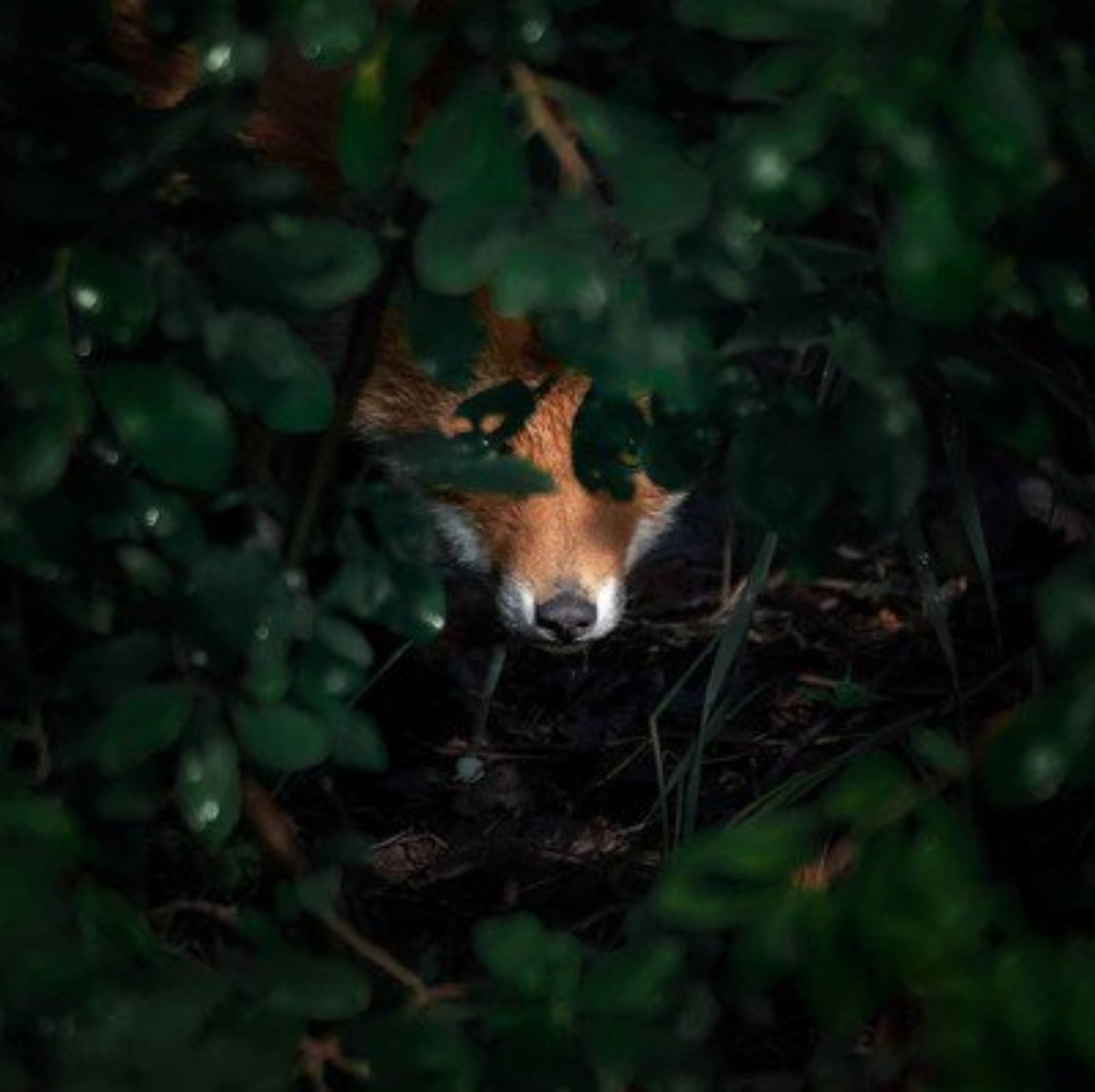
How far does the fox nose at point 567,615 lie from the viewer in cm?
341

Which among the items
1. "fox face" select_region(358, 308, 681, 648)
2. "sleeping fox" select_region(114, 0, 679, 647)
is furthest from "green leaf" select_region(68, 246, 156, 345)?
"fox face" select_region(358, 308, 681, 648)

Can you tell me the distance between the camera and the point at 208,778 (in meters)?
1.86

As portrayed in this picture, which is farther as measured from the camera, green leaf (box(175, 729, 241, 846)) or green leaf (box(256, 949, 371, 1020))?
green leaf (box(175, 729, 241, 846))

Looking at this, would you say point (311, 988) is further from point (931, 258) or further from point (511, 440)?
point (511, 440)

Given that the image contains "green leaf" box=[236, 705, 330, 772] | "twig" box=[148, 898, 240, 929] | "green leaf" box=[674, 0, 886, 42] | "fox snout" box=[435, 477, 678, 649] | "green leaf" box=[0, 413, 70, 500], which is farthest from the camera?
"fox snout" box=[435, 477, 678, 649]

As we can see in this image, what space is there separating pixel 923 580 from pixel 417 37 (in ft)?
5.96

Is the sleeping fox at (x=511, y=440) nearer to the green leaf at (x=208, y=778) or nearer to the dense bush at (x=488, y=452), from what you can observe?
the dense bush at (x=488, y=452)

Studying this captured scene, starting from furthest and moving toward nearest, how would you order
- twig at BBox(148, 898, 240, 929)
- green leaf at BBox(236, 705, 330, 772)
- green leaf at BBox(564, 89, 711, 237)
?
twig at BBox(148, 898, 240, 929)
green leaf at BBox(236, 705, 330, 772)
green leaf at BBox(564, 89, 711, 237)

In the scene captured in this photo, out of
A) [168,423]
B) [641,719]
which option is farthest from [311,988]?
[641,719]

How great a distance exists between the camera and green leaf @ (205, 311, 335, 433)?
170 centimetres

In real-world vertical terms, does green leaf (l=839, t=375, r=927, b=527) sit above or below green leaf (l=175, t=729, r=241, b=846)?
above

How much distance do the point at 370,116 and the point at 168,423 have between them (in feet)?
0.93

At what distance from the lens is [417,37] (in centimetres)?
159

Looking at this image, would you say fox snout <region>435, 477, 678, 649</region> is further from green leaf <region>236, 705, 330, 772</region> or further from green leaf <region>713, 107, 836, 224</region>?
green leaf <region>713, 107, 836, 224</region>
